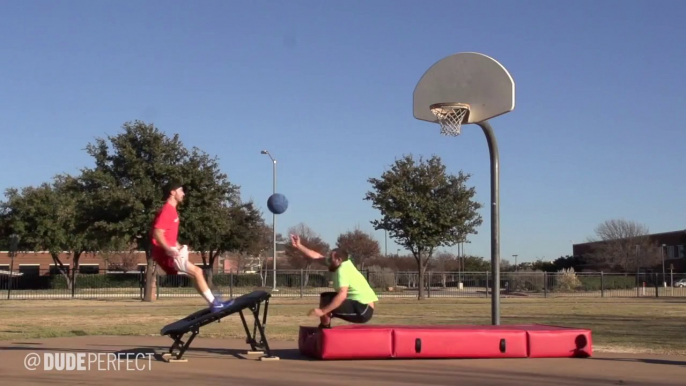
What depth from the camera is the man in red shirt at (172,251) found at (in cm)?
855

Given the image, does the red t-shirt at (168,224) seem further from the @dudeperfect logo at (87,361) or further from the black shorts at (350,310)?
the black shorts at (350,310)

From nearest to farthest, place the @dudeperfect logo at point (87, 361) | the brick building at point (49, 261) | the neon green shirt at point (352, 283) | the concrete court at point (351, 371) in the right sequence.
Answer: the concrete court at point (351, 371) → the @dudeperfect logo at point (87, 361) → the neon green shirt at point (352, 283) → the brick building at point (49, 261)

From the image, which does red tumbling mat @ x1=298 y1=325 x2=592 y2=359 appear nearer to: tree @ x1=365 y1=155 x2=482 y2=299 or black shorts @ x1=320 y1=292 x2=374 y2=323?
black shorts @ x1=320 y1=292 x2=374 y2=323

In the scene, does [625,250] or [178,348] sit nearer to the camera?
[178,348]

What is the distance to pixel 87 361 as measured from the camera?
8.92m

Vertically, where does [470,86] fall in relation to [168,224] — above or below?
above

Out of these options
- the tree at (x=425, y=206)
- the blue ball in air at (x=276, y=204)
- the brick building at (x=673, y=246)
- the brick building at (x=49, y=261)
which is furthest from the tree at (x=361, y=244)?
the blue ball in air at (x=276, y=204)

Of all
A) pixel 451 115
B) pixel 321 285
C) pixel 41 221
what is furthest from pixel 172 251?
pixel 41 221

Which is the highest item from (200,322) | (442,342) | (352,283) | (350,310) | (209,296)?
(352,283)

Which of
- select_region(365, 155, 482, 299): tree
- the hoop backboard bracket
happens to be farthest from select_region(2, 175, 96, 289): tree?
the hoop backboard bracket

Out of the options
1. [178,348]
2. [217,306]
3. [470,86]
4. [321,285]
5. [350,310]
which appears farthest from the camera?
[321,285]

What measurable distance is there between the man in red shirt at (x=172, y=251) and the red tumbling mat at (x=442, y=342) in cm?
131

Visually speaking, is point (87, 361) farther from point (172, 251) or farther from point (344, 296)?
point (344, 296)

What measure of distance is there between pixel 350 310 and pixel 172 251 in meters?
2.29
